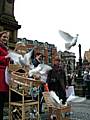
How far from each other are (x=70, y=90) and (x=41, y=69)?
122 centimetres

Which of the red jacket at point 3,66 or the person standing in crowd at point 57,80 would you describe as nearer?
the red jacket at point 3,66

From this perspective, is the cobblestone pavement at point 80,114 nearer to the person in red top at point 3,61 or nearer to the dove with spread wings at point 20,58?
the person in red top at point 3,61

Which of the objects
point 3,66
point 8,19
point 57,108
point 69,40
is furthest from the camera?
point 8,19

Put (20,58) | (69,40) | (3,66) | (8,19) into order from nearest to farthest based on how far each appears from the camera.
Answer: (20,58), (3,66), (69,40), (8,19)

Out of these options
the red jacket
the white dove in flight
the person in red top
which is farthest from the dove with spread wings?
the white dove in flight

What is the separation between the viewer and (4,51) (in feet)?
20.5

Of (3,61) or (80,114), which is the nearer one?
(3,61)

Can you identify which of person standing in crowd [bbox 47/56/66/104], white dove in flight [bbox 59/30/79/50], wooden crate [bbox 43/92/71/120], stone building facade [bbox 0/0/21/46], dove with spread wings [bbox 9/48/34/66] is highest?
stone building facade [bbox 0/0/21/46]

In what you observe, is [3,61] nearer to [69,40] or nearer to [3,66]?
[3,66]

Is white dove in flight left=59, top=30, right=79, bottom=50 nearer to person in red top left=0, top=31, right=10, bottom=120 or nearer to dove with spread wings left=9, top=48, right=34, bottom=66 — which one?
dove with spread wings left=9, top=48, right=34, bottom=66

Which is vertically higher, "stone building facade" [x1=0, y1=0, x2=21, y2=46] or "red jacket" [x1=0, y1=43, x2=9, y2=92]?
"stone building facade" [x1=0, y1=0, x2=21, y2=46]

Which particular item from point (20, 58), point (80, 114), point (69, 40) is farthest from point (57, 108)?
point (80, 114)

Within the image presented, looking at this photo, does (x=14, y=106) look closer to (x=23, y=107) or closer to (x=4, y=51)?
(x=23, y=107)

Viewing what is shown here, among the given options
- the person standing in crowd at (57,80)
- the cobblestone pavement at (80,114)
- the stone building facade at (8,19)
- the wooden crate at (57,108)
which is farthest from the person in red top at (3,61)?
the stone building facade at (8,19)
